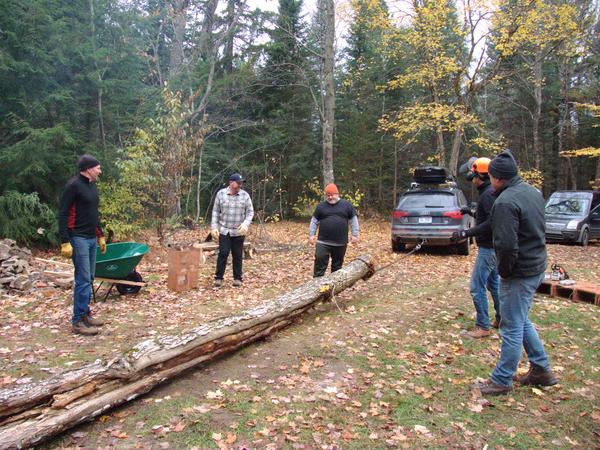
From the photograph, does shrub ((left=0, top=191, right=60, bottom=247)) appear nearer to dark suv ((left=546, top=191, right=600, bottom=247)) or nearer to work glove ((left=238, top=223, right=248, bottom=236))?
work glove ((left=238, top=223, right=248, bottom=236))

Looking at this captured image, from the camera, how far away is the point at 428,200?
426 inches

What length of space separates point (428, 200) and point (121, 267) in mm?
7505

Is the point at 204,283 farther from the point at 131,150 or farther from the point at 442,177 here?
the point at 442,177

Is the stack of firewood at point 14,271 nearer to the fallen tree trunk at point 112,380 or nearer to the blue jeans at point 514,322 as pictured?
the fallen tree trunk at point 112,380

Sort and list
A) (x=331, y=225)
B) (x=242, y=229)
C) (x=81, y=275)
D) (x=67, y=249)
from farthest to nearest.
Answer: (x=242, y=229) → (x=331, y=225) → (x=81, y=275) → (x=67, y=249)

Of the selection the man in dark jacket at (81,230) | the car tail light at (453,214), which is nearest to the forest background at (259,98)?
the car tail light at (453,214)

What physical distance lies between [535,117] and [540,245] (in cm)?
2282

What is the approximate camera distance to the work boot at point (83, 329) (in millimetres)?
5180

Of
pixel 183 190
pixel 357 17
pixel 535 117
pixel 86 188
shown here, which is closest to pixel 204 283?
pixel 86 188

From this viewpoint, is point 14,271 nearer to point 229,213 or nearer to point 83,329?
point 83,329

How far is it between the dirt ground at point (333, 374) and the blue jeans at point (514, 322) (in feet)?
0.85

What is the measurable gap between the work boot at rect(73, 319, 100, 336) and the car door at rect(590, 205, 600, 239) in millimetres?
14879

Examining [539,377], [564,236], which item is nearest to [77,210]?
[539,377]

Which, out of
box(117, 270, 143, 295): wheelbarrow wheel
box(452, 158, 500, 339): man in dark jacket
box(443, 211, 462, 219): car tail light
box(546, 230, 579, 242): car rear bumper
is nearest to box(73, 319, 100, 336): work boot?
box(117, 270, 143, 295): wheelbarrow wheel
